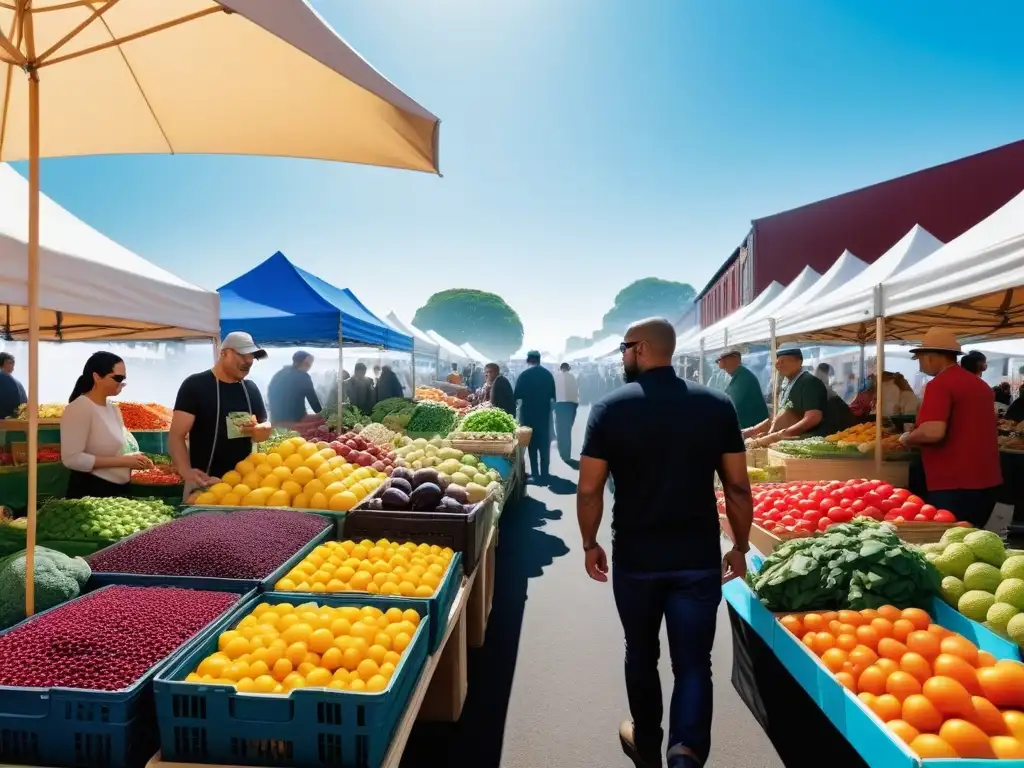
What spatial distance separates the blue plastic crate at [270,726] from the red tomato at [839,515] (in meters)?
3.42

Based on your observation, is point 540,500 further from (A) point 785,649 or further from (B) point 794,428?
(A) point 785,649

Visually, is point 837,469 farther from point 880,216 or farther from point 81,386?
point 880,216

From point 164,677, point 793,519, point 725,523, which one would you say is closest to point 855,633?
point 793,519

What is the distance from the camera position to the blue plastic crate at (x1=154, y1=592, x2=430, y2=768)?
170 centimetres

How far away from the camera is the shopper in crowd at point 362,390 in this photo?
10461 mm

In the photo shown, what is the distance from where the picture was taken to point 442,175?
9.12 ft

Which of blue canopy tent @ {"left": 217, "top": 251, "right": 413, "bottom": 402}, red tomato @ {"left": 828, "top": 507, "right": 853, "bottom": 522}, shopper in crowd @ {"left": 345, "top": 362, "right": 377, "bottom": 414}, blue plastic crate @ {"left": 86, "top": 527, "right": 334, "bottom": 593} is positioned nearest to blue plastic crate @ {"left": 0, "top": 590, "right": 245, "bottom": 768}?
blue plastic crate @ {"left": 86, "top": 527, "right": 334, "bottom": 593}

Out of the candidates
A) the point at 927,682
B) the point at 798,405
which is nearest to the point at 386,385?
the point at 798,405

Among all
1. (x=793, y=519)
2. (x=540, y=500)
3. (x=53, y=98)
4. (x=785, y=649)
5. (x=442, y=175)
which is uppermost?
(x=53, y=98)

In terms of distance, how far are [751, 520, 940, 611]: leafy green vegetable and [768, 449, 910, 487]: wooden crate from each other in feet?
9.28

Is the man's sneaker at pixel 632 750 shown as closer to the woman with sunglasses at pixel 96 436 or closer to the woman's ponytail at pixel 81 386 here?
the woman with sunglasses at pixel 96 436

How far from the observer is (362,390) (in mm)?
10531

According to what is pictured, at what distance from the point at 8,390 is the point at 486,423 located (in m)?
6.31

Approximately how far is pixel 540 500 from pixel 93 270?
6871 millimetres
